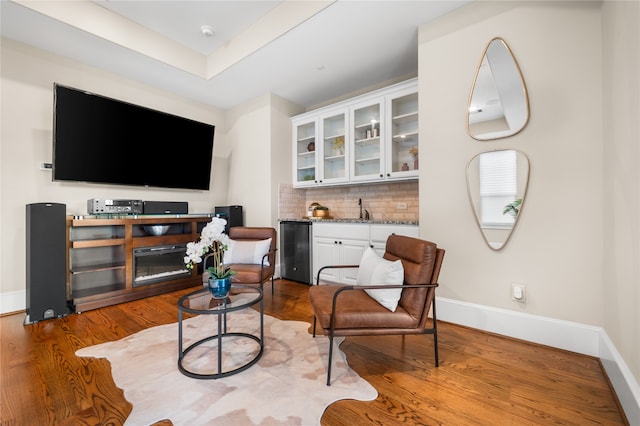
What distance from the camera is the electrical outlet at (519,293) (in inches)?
84.0

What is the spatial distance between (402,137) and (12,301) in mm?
4650

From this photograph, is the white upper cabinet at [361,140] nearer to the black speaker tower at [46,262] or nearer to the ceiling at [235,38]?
the ceiling at [235,38]

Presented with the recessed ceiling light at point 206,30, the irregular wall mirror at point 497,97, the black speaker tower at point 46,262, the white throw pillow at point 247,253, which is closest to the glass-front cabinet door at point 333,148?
the white throw pillow at point 247,253

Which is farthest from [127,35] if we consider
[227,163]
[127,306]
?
[127,306]

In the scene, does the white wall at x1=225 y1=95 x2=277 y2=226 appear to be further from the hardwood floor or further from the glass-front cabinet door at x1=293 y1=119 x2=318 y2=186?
the hardwood floor

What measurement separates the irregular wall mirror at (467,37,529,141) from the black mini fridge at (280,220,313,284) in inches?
92.6

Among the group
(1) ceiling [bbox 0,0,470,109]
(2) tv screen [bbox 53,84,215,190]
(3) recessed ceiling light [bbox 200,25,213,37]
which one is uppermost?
(3) recessed ceiling light [bbox 200,25,213,37]

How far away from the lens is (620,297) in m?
1.53

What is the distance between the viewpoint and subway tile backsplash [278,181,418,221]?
144 inches

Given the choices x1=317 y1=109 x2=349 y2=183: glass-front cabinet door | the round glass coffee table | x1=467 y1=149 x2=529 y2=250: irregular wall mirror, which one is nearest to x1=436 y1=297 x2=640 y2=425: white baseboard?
x1=467 y1=149 x2=529 y2=250: irregular wall mirror

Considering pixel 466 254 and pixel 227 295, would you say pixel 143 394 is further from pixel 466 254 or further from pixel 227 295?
pixel 466 254

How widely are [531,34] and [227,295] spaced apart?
306 centimetres

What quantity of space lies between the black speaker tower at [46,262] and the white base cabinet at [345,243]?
2712 mm

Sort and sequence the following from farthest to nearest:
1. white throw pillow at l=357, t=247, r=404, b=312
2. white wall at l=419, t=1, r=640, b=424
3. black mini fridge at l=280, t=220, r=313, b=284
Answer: black mini fridge at l=280, t=220, r=313, b=284, white throw pillow at l=357, t=247, r=404, b=312, white wall at l=419, t=1, r=640, b=424
